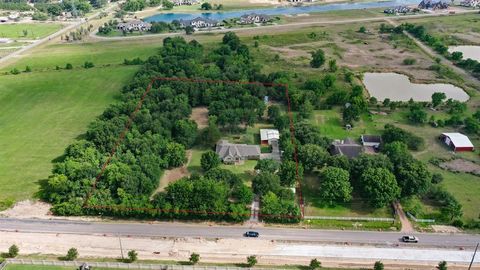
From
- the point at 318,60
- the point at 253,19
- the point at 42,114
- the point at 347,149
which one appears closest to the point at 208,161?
the point at 347,149

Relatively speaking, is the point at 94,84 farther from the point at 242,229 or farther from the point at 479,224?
the point at 479,224

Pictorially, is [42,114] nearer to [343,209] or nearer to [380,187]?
[343,209]

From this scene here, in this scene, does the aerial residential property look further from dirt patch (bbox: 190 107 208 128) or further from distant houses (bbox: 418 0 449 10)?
distant houses (bbox: 418 0 449 10)

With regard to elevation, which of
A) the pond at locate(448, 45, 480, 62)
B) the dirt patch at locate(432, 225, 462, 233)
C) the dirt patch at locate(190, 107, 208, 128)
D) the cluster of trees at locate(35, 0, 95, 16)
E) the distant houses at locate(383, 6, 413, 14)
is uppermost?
the cluster of trees at locate(35, 0, 95, 16)

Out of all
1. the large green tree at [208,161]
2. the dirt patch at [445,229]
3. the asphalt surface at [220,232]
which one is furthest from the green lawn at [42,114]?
the dirt patch at [445,229]

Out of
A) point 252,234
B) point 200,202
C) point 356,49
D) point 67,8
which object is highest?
point 67,8

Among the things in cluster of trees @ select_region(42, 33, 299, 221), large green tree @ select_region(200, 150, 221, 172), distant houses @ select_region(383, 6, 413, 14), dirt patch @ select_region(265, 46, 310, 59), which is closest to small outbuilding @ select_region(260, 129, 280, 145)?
cluster of trees @ select_region(42, 33, 299, 221)

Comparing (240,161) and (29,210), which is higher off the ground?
(240,161)

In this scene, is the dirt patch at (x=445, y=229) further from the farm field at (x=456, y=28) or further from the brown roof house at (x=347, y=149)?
the farm field at (x=456, y=28)
